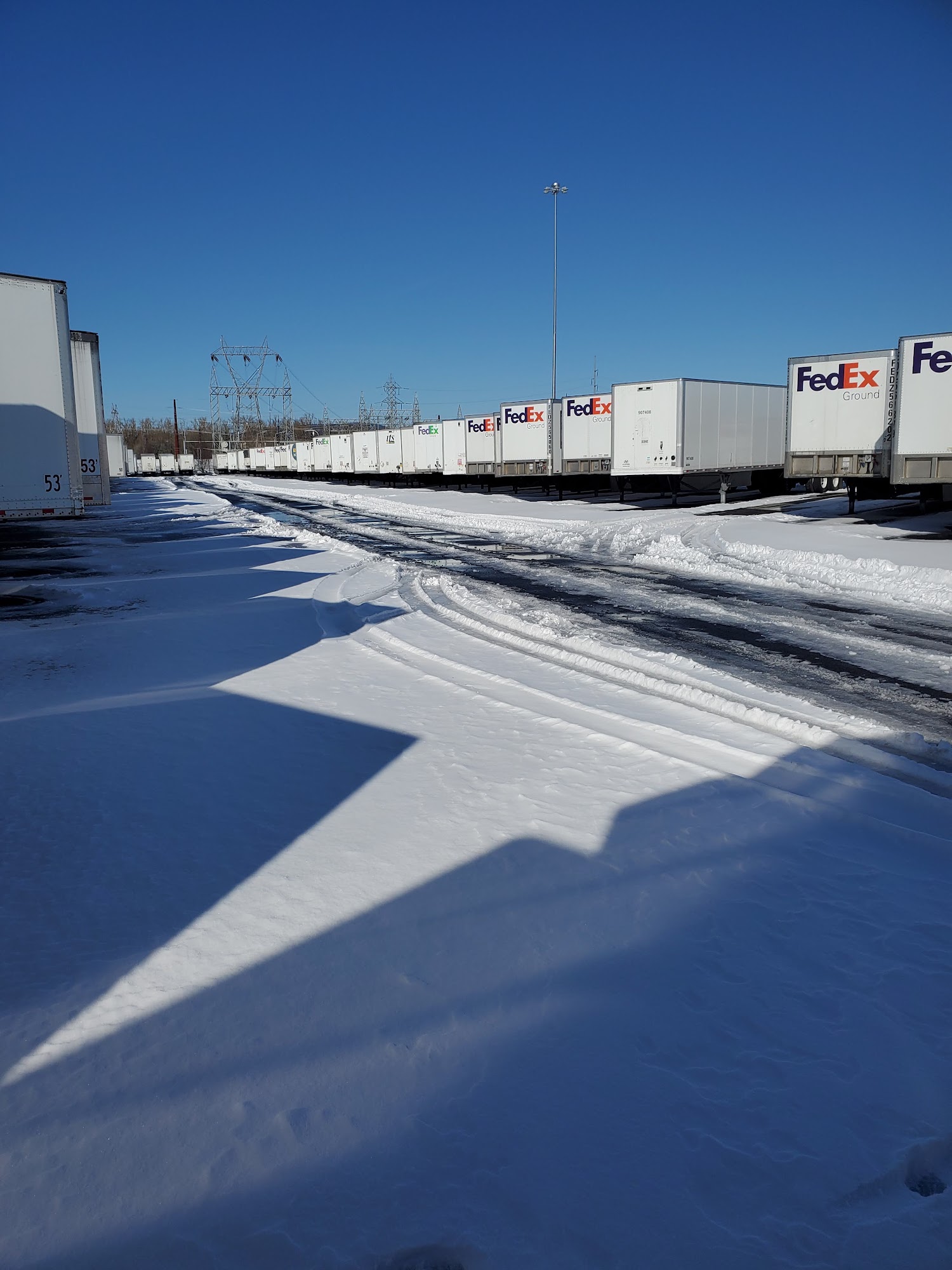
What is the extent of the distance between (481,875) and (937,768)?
2.82 metres

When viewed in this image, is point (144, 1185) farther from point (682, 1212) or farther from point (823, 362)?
point (823, 362)

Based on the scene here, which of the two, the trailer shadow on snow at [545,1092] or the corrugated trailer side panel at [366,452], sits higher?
the corrugated trailer side panel at [366,452]

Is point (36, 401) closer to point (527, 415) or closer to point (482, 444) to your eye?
point (527, 415)

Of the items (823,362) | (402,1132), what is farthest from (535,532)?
(402,1132)

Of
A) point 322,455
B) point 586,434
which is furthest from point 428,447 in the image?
point 322,455

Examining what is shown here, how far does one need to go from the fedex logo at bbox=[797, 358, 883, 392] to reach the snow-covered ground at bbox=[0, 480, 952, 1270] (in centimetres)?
1709

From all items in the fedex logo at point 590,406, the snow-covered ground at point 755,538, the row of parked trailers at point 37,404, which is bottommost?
the snow-covered ground at point 755,538

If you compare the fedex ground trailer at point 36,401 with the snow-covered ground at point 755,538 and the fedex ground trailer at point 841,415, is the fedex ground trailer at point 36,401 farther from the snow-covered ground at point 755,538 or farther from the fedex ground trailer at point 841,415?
the fedex ground trailer at point 841,415

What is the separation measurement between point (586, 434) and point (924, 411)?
13.9m

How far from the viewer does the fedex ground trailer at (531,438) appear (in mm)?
31703

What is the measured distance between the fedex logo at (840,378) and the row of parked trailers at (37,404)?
16834 millimetres

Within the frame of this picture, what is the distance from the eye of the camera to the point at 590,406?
29922mm

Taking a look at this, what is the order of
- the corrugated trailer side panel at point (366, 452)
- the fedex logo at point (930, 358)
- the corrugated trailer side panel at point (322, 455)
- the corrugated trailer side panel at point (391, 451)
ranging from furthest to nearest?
1. the corrugated trailer side panel at point (322, 455)
2. the corrugated trailer side panel at point (366, 452)
3. the corrugated trailer side panel at point (391, 451)
4. the fedex logo at point (930, 358)

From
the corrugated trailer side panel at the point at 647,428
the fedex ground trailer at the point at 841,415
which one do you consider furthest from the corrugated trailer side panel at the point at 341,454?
the fedex ground trailer at the point at 841,415
